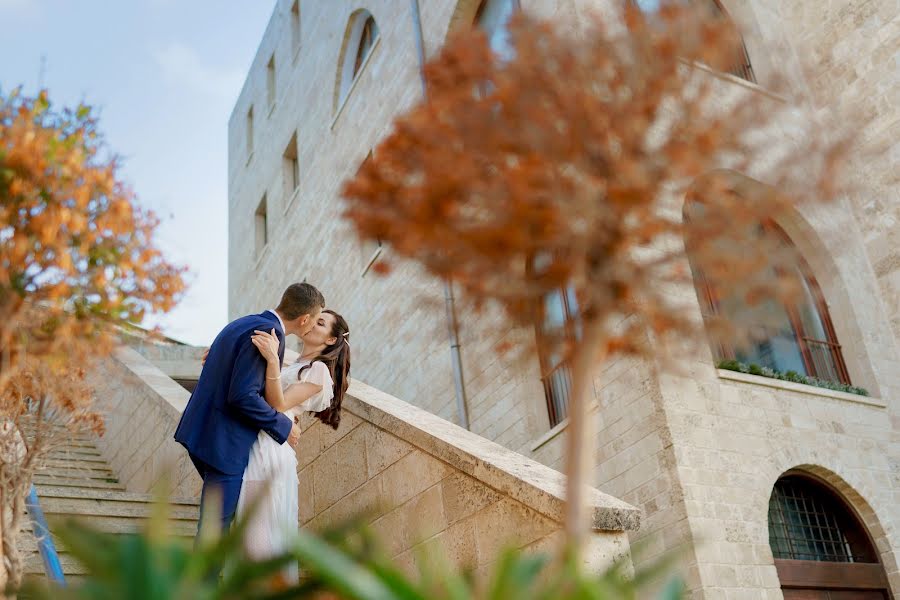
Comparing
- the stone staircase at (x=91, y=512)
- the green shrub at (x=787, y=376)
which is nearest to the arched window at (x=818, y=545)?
the green shrub at (x=787, y=376)

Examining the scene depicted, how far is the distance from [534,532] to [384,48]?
41.8 feet

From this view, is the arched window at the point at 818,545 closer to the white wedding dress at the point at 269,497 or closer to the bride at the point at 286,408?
the bride at the point at 286,408

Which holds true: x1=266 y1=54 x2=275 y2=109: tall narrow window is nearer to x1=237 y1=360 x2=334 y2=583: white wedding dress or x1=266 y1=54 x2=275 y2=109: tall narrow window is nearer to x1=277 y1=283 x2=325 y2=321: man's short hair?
x1=277 y1=283 x2=325 y2=321: man's short hair

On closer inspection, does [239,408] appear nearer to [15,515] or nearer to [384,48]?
[15,515]

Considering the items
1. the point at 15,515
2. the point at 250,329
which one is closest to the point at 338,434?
the point at 250,329

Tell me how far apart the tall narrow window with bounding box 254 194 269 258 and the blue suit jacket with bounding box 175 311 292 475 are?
16.9 metres

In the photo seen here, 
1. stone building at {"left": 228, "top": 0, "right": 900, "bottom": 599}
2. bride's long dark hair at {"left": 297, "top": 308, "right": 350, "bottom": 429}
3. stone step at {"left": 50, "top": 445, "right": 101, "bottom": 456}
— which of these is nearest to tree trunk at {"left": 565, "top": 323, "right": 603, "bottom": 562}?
stone building at {"left": 228, "top": 0, "right": 900, "bottom": 599}

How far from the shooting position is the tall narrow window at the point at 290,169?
1919 centimetres

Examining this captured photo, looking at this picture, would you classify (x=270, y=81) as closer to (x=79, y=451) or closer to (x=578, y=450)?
(x=79, y=451)

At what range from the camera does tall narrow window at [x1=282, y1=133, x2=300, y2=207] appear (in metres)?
19.2

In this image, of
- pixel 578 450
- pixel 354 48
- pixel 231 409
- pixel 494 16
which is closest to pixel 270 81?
pixel 354 48

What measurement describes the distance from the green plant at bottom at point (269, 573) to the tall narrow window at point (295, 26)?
19.7m

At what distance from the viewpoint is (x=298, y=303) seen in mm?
3736

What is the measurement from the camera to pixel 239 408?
3482 millimetres
